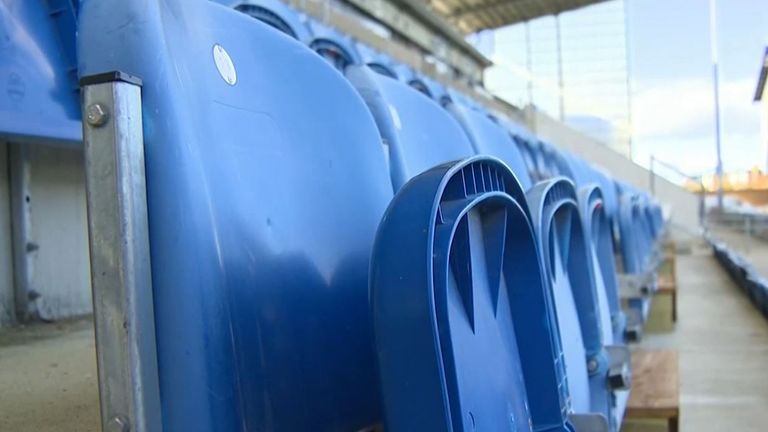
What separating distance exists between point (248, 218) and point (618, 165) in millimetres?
11817

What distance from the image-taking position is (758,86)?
632 centimetres

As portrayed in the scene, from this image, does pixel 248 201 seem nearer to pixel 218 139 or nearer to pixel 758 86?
pixel 218 139

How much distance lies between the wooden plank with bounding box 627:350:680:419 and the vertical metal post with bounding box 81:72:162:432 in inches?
45.2

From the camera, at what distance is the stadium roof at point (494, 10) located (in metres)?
14.2

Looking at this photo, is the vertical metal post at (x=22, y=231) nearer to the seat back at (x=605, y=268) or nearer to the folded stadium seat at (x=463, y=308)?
the seat back at (x=605, y=268)

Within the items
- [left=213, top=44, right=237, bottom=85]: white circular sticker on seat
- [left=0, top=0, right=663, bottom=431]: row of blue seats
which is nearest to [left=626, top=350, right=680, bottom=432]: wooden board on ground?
[left=0, top=0, right=663, bottom=431]: row of blue seats

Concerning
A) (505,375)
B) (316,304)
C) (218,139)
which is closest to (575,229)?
(505,375)

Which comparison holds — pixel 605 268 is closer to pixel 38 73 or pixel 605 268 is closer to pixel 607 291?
pixel 607 291

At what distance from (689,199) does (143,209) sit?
1156 centimetres

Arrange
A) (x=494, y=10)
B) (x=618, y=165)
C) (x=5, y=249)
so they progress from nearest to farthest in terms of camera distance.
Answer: (x=5, y=249), (x=618, y=165), (x=494, y=10)

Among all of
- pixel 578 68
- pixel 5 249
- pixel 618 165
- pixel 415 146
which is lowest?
pixel 5 249

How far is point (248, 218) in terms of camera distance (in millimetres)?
526

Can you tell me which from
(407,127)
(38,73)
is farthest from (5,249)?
(407,127)

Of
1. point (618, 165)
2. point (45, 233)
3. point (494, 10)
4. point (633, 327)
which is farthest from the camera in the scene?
point (494, 10)
